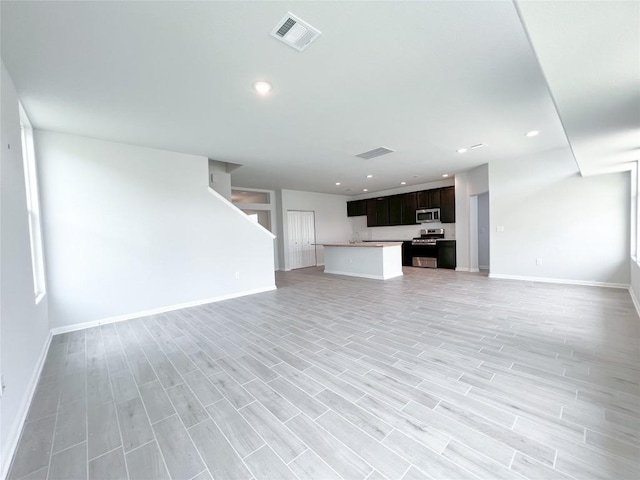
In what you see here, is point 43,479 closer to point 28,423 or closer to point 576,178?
point 28,423

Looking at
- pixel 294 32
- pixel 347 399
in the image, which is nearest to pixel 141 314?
pixel 347 399

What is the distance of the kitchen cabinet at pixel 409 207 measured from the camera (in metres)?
8.45

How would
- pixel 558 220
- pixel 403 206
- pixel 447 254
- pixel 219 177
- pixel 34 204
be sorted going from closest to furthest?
pixel 34 204
pixel 558 220
pixel 219 177
pixel 447 254
pixel 403 206

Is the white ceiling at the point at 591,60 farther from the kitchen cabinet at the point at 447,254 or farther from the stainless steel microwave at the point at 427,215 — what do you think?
the stainless steel microwave at the point at 427,215

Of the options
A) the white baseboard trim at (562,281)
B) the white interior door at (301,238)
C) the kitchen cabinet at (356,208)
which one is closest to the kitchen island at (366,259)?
the white interior door at (301,238)

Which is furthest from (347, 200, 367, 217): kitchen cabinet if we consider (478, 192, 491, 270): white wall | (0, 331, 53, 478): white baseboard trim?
(0, 331, 53, 478): white baseboard trim

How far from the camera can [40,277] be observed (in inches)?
127

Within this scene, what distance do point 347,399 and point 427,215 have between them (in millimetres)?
7276

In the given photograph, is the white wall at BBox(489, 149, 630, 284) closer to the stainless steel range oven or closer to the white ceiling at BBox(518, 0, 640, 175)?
the stainless steel range oven

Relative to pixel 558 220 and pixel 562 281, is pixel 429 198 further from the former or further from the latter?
pixel 562 281

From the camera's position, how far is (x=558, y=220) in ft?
16.8

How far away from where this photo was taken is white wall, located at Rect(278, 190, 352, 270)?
848cm

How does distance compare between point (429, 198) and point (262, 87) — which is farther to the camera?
point (429, 198)

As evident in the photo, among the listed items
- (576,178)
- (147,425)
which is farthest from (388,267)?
(147,425)
